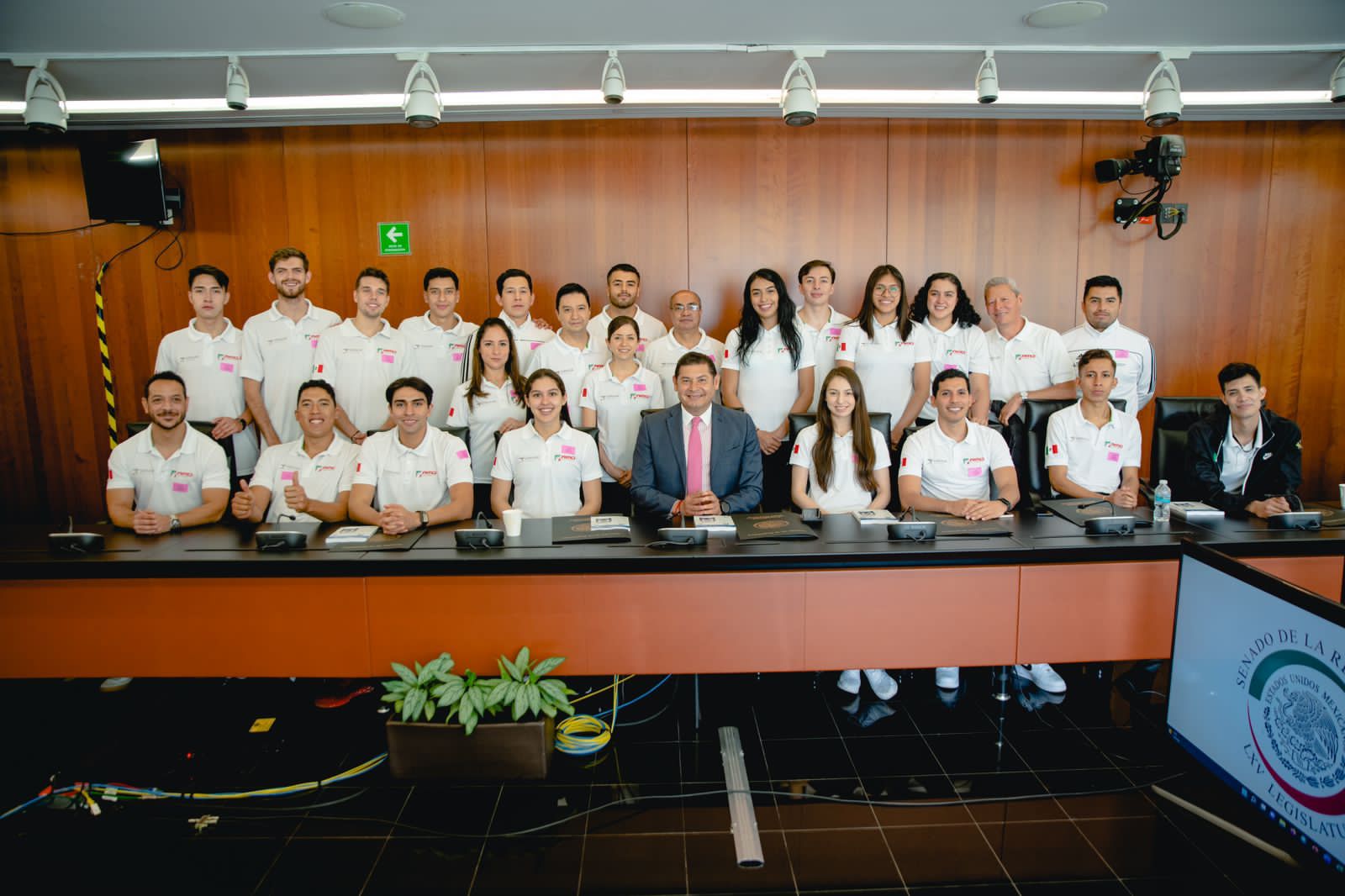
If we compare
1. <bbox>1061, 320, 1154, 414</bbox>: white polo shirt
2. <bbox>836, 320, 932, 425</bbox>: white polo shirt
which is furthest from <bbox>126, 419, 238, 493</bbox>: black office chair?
<bbox>1061, 320, 1154, 414</bbox>: white polo shirt

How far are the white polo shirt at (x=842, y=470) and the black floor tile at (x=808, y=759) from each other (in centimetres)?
97

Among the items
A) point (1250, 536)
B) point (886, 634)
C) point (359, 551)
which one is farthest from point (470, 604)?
point (1250, 536)

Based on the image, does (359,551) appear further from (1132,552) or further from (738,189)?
(738,189)

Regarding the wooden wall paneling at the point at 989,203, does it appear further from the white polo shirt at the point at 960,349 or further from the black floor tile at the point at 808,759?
the black floor tile at the point at 808,759

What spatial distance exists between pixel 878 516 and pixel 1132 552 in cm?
A: 77

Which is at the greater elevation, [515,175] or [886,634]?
[515,175]

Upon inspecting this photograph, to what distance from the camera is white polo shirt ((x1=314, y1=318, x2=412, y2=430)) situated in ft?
12.8

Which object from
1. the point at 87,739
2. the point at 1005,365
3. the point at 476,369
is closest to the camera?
the point at 87,739

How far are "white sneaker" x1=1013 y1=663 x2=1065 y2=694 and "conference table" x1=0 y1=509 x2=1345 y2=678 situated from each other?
2.04 ft

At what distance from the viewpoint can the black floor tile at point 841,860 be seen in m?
1.83

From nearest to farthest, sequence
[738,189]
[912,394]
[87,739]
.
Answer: [87,739] → [912,394] → [738,189]

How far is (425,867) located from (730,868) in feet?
2.57

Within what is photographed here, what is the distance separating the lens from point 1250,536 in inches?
94.7

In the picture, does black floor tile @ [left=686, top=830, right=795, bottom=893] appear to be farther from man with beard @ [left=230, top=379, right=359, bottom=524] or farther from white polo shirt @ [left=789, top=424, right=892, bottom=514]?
man with beard @ [left=230, top=379, right=359, bottom=524]
